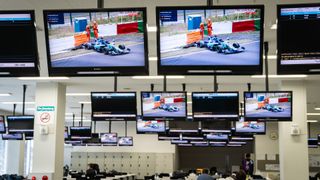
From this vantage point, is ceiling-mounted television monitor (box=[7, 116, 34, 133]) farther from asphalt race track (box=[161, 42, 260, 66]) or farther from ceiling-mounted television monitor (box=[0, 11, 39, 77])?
asphalt race track (box=[161, 42, 260, 66])

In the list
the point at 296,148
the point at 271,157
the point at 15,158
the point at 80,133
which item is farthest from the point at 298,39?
the point at 15,158

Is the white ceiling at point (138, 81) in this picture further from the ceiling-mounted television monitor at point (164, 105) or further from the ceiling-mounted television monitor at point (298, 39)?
the ceiling-mounted television monitor at point (298, 39)

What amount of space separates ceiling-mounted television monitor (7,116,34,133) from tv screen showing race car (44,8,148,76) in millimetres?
10368

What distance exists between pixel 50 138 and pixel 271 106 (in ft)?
21.6

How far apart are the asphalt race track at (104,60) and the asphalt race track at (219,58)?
284 mm

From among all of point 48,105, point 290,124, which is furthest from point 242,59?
point 48,105

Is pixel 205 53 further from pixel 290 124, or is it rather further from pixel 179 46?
pixel 290 124

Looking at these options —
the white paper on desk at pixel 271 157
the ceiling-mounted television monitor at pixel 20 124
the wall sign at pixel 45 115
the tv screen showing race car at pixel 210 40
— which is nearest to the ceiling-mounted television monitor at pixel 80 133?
the ceiling-mounted television monitor at pixel 20 124

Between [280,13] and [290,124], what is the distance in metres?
7.68

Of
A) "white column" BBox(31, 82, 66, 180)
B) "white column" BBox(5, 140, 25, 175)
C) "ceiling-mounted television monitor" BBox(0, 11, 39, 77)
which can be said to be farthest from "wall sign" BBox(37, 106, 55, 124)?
"white column" BBox(5, 140, 25, 175)

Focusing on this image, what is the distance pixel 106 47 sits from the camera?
470 cm

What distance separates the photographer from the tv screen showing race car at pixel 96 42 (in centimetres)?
460

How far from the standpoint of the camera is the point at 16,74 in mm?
4777

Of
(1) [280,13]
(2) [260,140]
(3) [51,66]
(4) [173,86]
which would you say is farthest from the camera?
(2) [260,140]
